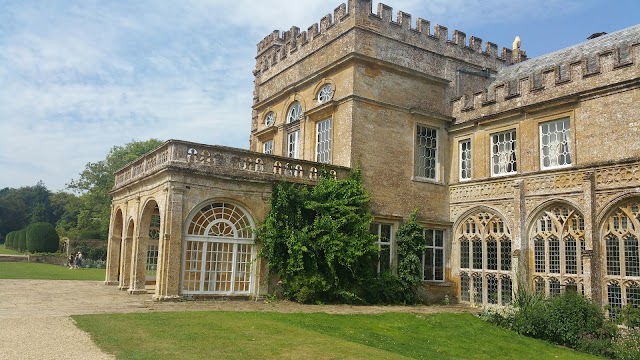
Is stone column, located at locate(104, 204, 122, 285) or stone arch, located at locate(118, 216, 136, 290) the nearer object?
stone arch, located at locate(118, 216, 136, 290)

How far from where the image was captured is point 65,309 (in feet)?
38.8

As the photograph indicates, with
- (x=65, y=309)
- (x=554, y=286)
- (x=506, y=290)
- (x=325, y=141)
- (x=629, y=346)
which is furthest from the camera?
(x=325, y=141)

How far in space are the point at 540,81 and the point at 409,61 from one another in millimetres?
4498

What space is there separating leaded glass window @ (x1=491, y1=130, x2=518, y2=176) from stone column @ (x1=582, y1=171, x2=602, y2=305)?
280cm

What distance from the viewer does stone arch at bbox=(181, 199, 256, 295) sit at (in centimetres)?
1494

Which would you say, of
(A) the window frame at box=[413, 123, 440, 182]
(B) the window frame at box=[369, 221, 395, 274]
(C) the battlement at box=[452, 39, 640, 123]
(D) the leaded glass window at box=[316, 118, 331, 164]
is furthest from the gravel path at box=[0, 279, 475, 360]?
(C) the battlement at box=[452, 39, 640, 123]

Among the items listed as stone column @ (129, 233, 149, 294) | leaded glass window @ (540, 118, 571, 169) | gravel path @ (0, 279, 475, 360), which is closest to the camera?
gravel path @ (0, 279, 475, 360)

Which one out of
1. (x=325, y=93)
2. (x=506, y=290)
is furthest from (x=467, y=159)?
(x=325, y=93)

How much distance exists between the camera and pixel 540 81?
55.4 feet

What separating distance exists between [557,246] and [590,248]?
136cm

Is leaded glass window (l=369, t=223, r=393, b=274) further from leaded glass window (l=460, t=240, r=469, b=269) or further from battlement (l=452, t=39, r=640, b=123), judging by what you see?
battlement (l=452, t=39, r=640, b=123)

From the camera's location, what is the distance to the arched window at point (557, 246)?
1474 centimetres

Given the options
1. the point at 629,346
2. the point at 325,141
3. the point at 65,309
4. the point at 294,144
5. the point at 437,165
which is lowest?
the point at 629,346

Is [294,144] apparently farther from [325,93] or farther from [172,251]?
[172,251]
